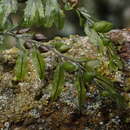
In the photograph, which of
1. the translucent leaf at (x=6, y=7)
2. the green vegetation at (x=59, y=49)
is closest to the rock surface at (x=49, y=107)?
the green vegetation at (x=59, y=49)

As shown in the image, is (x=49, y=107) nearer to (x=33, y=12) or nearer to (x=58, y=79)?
(x=58, y=79)

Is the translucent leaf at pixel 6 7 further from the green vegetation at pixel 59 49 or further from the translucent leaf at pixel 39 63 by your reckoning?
the translucent leaf at pixel 39 63

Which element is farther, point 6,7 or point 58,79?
point 6,7

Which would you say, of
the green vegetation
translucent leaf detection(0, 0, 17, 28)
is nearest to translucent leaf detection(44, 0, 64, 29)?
the green vegetation

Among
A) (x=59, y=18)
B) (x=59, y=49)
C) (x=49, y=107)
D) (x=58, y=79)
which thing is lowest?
(x=49, y=107)

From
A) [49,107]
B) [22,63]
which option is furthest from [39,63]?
[49,107]

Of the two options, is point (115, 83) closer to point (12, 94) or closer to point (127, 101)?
point (127, 101)

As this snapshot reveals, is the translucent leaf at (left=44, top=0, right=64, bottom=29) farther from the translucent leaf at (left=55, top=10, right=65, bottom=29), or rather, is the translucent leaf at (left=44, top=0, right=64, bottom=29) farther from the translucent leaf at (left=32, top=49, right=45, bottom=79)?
the translucent leaf at (left=32, top=49, right=45, bottom=79)

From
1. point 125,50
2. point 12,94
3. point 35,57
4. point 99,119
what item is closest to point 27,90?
point 12,94
